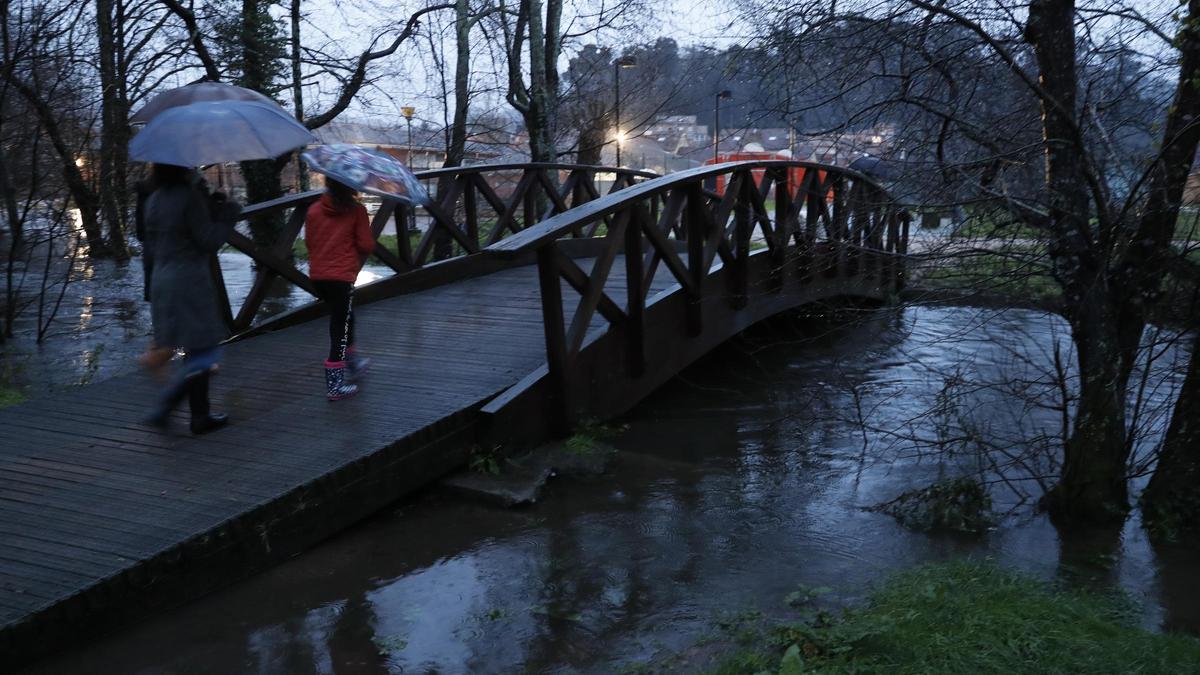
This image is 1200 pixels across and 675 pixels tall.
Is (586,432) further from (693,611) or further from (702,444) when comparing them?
(693,611)

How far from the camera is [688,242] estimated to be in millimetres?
7816

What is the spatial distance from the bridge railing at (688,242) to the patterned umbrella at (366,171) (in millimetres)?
639

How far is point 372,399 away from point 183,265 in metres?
1.39

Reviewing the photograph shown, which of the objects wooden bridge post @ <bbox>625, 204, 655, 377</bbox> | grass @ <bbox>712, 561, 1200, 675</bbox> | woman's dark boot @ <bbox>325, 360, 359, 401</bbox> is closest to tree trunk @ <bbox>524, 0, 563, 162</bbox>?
wooden bridge post @ <bbox>625, 204, 655, 377</bbox>

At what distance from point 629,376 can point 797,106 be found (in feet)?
7.63

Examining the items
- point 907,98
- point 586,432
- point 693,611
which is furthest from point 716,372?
point 693,611

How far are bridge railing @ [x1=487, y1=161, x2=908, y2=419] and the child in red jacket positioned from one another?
0.89 meters

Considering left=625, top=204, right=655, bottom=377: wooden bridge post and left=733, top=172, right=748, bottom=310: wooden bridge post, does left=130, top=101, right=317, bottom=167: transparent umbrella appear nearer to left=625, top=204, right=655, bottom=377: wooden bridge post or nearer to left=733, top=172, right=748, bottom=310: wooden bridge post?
left=625, top=204, right=655, bottom=377: wooden bridge post

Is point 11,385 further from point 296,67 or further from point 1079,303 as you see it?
point 296,67

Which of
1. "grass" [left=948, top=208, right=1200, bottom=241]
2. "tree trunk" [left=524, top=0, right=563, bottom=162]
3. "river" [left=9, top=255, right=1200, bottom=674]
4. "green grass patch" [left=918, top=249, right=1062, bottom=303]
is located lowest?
"river" [left=9, top=255, right=1200, bottom=674]

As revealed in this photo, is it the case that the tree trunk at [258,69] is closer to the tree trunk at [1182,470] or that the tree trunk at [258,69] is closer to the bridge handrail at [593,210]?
the bridge handrail at [593,210]

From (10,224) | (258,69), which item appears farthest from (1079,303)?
(258,69)

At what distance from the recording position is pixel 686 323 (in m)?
8.19

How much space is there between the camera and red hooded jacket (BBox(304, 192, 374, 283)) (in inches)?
230
